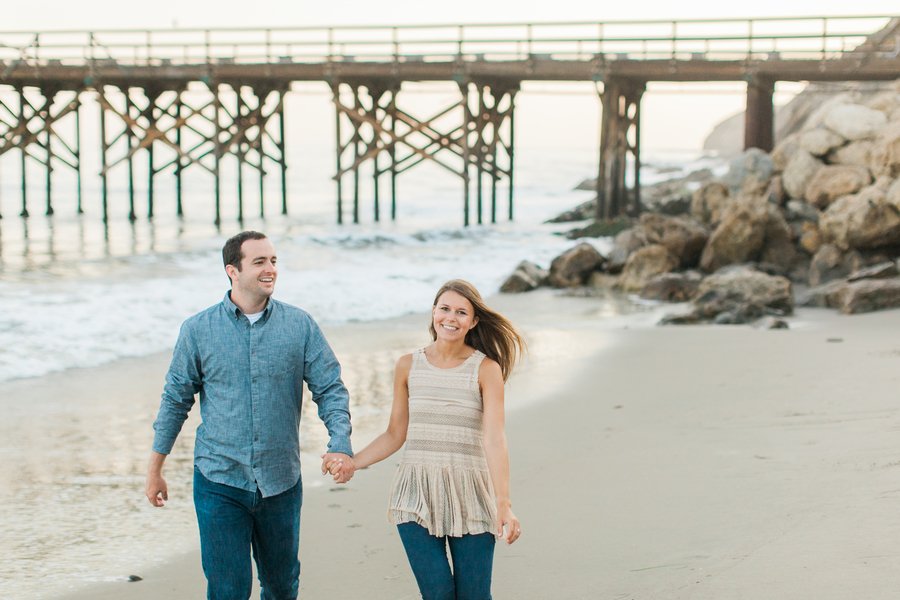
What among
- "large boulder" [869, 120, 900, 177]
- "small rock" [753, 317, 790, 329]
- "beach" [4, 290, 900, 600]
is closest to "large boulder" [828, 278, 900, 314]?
"small rock" [753, 317, 790, 329]

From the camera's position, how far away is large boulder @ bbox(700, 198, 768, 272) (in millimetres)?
13508

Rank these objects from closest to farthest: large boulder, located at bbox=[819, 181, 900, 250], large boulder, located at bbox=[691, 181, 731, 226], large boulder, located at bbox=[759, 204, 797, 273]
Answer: large boulder, located at bbox=[819, 181, 900, 250] < large boulder, located at bbox=[759, 204, 797, 273] < large boulder, located at bbox=[691, 181, 731, 226]

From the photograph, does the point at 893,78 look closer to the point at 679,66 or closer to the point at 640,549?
the point at 679,66

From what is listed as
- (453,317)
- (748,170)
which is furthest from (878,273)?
(453,317)

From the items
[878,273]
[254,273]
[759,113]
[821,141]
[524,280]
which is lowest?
[524,280]

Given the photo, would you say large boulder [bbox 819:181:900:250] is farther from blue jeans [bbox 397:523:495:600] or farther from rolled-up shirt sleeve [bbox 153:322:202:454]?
rolled-up shirt sleeve [bbox 153:322:202:454]

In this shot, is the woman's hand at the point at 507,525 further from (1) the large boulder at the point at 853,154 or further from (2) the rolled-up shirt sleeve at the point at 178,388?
(1) the large boulder at the point at 853,154

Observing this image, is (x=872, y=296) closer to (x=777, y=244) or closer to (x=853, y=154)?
(x=777, y=244)

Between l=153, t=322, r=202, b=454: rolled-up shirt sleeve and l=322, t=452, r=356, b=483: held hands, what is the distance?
411 millimetres

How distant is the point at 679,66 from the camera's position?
19.2 metres

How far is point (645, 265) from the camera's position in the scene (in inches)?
541

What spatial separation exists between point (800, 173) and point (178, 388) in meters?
13.4

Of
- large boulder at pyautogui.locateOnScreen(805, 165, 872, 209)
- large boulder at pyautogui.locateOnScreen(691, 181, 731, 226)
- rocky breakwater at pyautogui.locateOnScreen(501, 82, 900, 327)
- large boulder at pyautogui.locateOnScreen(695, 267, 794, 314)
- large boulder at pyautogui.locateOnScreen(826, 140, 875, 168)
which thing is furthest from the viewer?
large boulder at pyautogui.locateOnScreen(691, 181, 731, 226)

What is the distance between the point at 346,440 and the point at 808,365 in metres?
5.47
